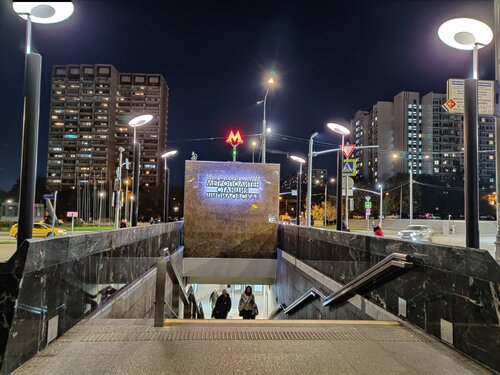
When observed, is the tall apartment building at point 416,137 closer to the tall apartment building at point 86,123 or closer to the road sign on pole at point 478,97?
the tall apartment building at point 86,123

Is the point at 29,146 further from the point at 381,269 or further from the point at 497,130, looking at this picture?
the point at 497,130

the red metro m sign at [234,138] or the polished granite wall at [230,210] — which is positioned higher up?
the red metro m sign at [234,138]

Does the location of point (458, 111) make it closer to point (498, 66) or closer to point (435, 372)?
point (498, 66)

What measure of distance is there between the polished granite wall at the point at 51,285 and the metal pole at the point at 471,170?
5146mm

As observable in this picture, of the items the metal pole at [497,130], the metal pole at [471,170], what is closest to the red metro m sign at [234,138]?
the metal pole at [497,130]

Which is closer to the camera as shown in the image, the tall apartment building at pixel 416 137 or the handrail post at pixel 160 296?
the handrail post at pixel 160 296

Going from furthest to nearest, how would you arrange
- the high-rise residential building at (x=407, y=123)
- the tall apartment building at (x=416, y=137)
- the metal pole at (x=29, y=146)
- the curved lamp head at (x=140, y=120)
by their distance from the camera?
the high-rise residential building at (x=407, y=123), the tall apartment building at (x=416, y=137), the curved lamp head at (x=140, y=120), the metal pole at (x=29, y=146)

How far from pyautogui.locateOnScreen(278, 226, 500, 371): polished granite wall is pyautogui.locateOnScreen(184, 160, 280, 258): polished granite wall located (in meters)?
11.5

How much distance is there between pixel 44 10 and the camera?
5.77 metres

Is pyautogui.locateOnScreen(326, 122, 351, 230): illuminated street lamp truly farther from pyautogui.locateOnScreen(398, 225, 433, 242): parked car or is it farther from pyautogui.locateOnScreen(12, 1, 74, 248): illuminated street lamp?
pyautogui.locateOnScreen(398, 225, 433, 242): parked car

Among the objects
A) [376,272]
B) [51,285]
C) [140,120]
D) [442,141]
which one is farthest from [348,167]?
[442,141]

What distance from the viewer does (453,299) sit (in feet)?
14.8

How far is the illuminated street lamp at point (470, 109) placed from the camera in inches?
227

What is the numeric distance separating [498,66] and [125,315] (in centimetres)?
985
